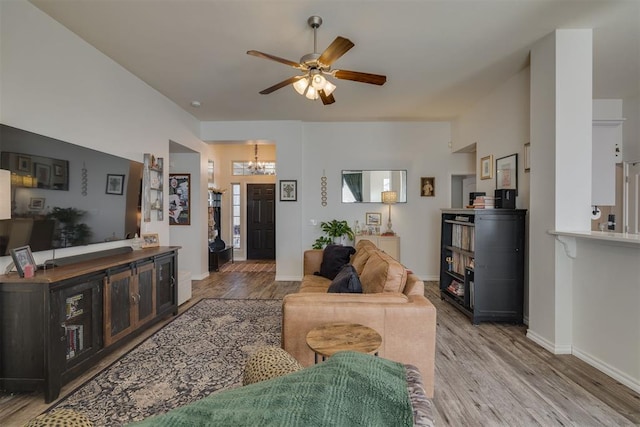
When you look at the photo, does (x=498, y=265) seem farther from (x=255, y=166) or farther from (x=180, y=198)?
(x=255, y=166)

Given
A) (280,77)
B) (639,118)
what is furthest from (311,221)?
(639,118)

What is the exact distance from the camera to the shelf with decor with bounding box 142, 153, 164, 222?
356cm

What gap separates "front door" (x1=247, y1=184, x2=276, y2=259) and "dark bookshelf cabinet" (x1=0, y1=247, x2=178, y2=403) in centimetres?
467

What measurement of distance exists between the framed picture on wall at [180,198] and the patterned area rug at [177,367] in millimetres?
2250

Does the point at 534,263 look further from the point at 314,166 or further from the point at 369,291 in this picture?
the point at 314,166

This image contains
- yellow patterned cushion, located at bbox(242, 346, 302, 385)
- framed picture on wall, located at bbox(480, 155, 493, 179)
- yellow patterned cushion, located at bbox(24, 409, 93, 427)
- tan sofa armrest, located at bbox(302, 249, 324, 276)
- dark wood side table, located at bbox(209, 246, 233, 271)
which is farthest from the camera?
dark wood side table, located at bbox(209, 246, 233, 271)

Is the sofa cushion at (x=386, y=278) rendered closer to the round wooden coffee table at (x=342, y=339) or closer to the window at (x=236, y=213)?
the round wooden coffee table at (x=342, y=339)

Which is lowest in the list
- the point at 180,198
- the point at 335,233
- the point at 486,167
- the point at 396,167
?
the point at 335,233

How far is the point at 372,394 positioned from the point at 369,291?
68.6 inches

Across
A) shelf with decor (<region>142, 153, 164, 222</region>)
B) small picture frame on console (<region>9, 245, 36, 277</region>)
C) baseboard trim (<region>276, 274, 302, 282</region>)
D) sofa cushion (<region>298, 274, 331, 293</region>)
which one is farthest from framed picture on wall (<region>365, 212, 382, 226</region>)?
small picture frame on console (<region>9, 245, 36, 277</region>)

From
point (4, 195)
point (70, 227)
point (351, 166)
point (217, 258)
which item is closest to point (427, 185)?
point (351, 166)

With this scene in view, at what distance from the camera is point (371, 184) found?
5352mm

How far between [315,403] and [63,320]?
2377mm

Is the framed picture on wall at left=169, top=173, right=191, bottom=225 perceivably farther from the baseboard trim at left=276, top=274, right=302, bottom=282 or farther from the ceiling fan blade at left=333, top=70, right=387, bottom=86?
Answer: the ceiling fan blade at left=333, top=70, right=387, bottom=86
